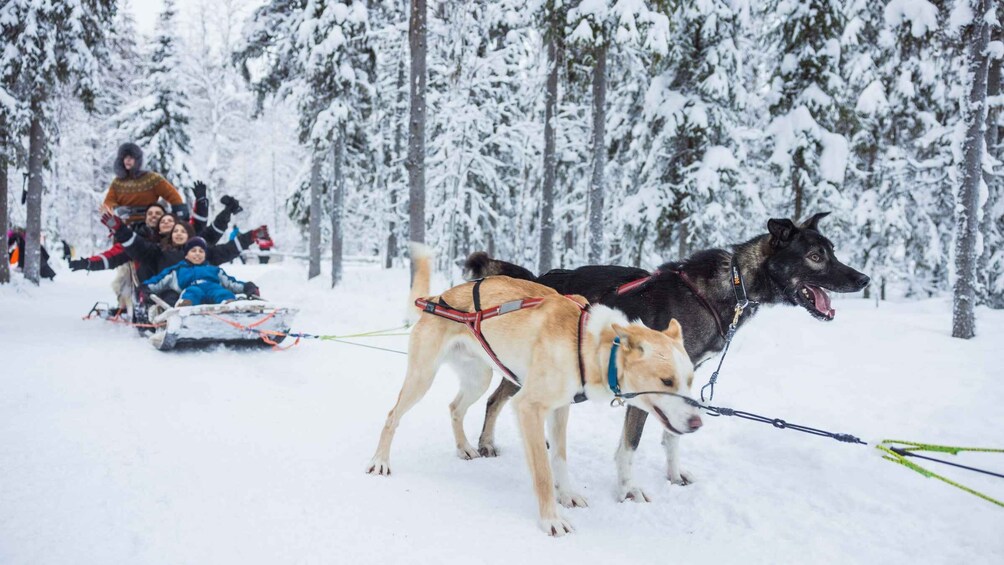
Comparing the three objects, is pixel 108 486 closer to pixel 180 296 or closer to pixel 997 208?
pixel 180 296

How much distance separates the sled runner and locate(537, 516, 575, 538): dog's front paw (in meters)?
5.04

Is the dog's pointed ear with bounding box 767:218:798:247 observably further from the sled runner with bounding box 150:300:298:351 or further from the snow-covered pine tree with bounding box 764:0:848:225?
the snow-covered pine tree with bounding box 764:0:848:225

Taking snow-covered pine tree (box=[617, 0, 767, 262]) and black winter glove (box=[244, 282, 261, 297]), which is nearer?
black winter glove (box=[244, 282, 261, 297])

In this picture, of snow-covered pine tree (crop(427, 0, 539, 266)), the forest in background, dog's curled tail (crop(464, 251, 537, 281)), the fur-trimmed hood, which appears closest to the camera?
dog's curled tail (crop(464, 251, 537, 281))

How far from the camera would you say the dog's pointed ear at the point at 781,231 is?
13.5 ft

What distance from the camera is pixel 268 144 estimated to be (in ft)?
129

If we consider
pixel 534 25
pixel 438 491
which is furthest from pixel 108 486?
pixel 534 25

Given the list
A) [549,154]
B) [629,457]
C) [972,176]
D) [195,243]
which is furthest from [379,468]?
[549,154]

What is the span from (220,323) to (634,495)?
5945 millimetres

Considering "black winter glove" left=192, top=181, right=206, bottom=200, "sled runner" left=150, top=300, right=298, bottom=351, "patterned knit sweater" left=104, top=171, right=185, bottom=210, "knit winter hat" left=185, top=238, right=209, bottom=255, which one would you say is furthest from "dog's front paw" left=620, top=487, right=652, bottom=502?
"patterned knit sweater" left=104, top=171, right=185, bottom=210

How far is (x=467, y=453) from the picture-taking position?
14.6 ft

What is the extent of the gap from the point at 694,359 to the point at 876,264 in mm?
19243

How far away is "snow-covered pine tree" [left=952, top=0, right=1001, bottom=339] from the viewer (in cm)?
842

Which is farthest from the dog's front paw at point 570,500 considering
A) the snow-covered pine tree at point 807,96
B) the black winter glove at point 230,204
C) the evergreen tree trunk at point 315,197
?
the evergreen tree trunk at point 315,197
